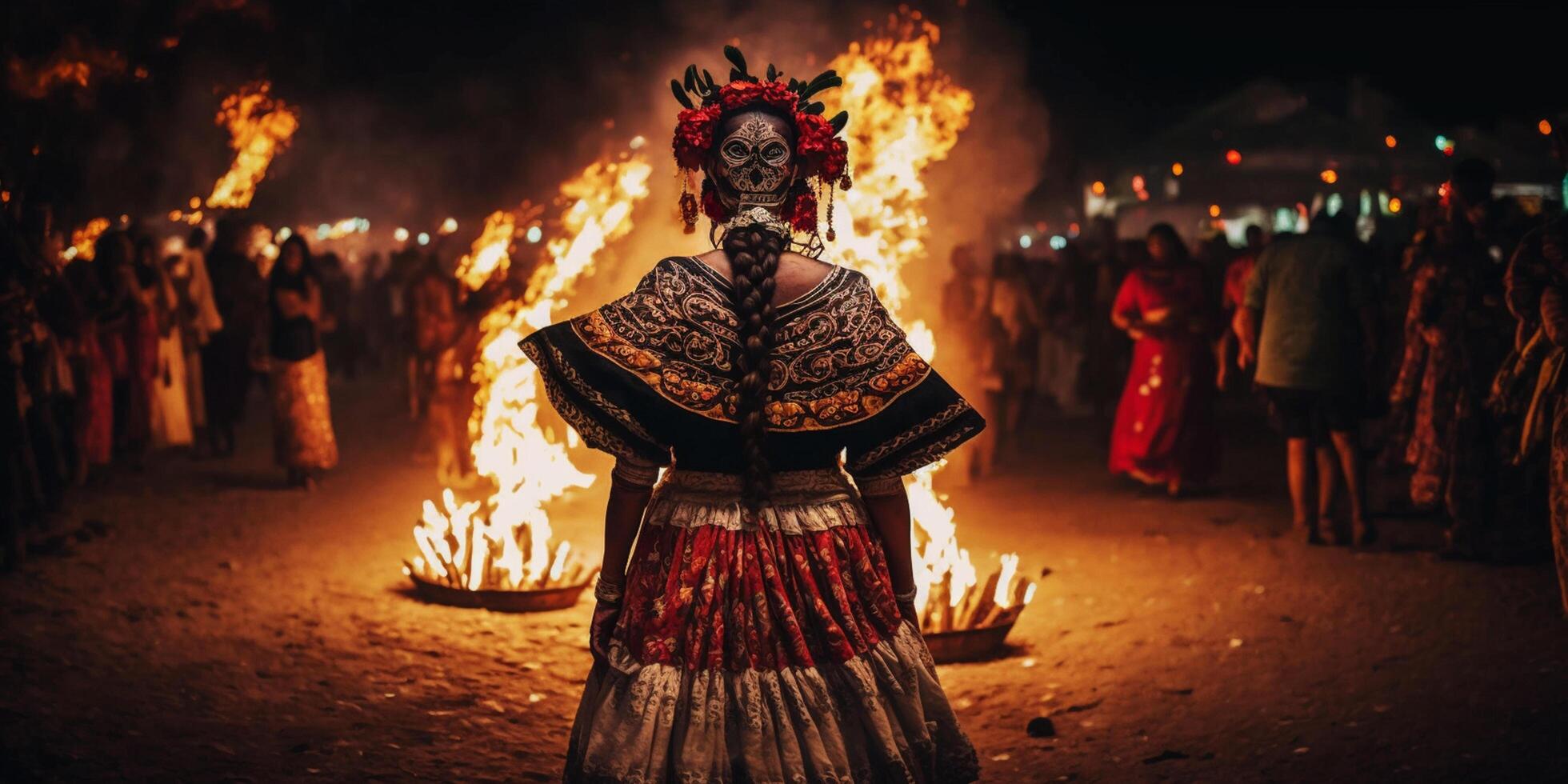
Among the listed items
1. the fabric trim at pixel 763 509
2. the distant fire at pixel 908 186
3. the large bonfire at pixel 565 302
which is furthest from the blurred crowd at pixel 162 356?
the fabric trim at pixel 763 509

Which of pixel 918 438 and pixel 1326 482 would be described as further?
pixel 1326 482

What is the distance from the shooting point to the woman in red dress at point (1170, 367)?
10992 millimetres

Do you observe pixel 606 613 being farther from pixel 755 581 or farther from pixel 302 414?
pixel 302 414

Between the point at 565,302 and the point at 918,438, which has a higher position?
the point at 565,302

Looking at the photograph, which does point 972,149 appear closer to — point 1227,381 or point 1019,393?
point 1227,381

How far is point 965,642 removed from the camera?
6.46 meters

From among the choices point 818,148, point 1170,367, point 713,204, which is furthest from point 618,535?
point 1170,367

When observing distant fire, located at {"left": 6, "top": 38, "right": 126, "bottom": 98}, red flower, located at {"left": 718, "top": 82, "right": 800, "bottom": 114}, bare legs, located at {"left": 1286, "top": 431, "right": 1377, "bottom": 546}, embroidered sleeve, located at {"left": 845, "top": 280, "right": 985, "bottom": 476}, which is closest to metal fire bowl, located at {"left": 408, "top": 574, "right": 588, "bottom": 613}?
embroidered sleeve, located at {"left": 845, "top": 280, "right": 985, "bottom": 476}

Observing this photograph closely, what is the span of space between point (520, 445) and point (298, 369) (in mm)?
3828

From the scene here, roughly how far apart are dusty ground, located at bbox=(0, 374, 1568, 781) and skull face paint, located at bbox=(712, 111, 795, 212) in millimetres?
2320

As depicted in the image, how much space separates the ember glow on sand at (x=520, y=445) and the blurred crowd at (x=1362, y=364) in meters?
3.93

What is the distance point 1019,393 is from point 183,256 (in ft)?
26.8

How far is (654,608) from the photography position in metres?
3.71

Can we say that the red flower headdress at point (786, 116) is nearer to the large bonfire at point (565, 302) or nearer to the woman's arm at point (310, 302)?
the large bonfire at point (565, 302)
